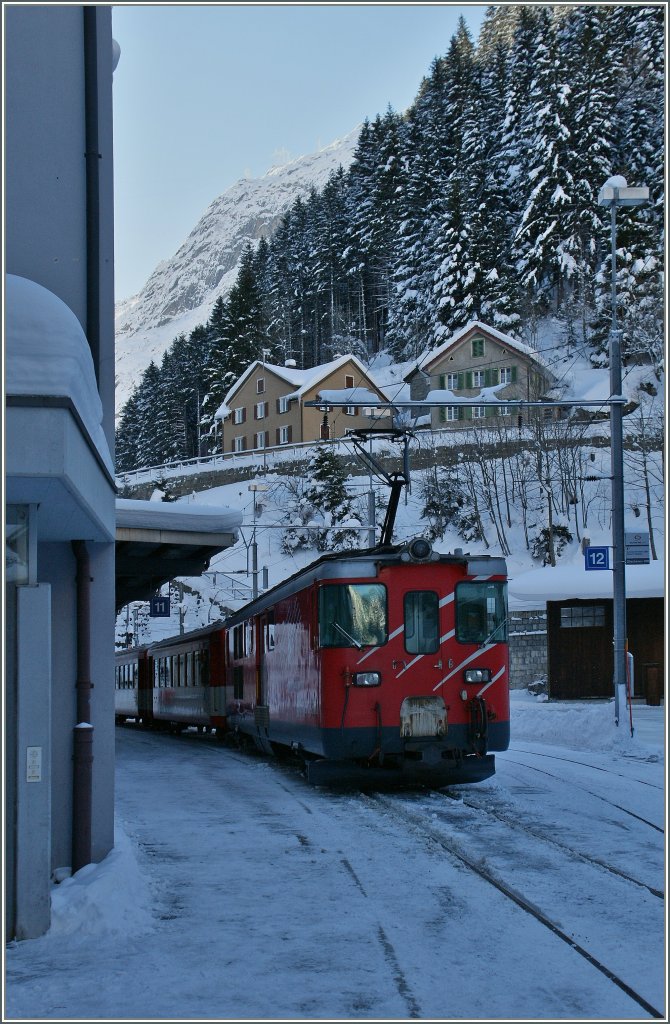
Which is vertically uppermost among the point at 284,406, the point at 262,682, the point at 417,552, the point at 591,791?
the point at 284,406

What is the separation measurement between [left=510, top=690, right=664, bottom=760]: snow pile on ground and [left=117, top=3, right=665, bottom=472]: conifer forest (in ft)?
89.8

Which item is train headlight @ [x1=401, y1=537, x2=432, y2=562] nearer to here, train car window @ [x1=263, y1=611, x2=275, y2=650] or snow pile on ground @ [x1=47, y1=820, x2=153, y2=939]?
train car window @ [x1=263, y1=611, x2=275, y2=650]

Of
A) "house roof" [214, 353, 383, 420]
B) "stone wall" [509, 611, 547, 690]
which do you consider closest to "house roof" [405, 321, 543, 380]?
"house roof" [214, 353, 383, 420]

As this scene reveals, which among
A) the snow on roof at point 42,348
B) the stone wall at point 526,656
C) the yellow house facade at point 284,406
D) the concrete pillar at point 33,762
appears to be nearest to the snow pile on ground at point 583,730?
the concrete pillar at point 33,762

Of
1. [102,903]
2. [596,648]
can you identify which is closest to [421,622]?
[102,903]

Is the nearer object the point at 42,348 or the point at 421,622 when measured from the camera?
the point at 42,348

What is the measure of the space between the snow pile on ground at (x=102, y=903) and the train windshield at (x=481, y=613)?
6057 mm

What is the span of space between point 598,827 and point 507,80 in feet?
303

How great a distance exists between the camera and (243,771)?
58.1 feet

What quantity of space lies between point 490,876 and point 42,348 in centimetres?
499

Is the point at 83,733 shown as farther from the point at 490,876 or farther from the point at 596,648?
the point at 596,648

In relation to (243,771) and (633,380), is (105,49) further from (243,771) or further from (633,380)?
(633,380)

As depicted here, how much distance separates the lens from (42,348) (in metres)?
6.89

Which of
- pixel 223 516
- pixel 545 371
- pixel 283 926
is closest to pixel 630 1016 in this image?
pixel 283 926
